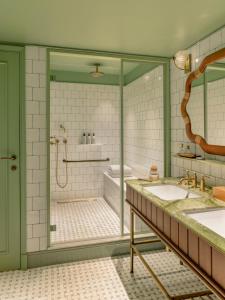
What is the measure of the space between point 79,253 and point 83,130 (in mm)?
2582

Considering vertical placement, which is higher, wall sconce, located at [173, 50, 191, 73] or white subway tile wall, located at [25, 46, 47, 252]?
wall sconce, located at [173, 50, 191, 73]

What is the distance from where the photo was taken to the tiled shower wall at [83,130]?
4668mm

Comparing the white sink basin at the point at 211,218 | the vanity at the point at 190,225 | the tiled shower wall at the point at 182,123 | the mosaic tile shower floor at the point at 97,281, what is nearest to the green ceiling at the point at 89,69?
the tiled shower wall at the point at 182,123

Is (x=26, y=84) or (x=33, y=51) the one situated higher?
(x=33, y=51)

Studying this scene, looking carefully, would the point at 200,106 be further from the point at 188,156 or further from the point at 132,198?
the point at 132,198

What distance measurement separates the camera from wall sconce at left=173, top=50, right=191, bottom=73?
255cm

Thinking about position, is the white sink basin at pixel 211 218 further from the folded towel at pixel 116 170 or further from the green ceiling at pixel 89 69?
the folded towel at pixel 116 170

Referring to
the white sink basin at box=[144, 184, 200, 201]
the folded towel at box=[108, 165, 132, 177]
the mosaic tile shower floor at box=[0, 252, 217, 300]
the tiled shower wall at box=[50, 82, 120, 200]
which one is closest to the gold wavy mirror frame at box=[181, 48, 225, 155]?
the white sink basin at box=[144, 184, 200, 201]

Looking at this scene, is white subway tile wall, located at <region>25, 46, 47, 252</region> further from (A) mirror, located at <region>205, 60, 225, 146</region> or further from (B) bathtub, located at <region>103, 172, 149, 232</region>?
(A) mirror, located at <region>205, 60, 225, 146</region>

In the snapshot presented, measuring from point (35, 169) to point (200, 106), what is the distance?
70.7 inches

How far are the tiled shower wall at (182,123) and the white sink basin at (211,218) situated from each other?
20.0 inches

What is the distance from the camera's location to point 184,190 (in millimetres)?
2318

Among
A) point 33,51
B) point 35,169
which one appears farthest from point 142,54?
point 35,169

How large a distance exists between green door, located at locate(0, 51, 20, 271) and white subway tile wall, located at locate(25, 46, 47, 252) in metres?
0.11
